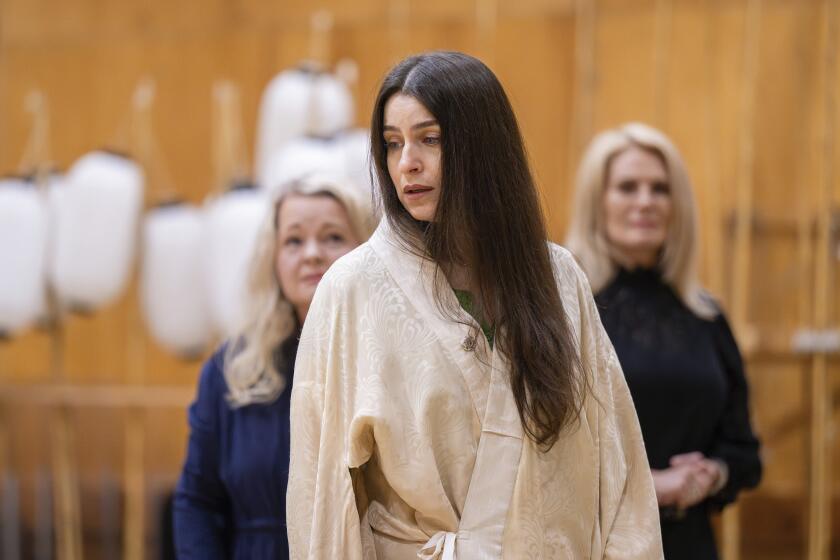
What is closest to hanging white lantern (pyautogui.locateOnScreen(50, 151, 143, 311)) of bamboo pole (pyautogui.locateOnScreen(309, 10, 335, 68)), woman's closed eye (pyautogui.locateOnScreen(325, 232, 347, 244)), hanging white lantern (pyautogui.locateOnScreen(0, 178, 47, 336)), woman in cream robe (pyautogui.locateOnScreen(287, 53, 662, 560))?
hanging white lantern (pyautogui.locateOnScreen(0, 178, 47, 336))

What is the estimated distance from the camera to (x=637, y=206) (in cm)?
207

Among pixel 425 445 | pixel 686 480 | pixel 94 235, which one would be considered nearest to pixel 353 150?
pixel 94 235

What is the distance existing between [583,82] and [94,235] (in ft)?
5.85

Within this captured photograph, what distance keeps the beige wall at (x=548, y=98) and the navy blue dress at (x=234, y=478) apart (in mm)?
1810

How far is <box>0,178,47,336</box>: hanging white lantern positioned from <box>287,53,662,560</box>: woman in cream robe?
206 centimetres

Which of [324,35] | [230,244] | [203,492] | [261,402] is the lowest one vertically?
[203,492]

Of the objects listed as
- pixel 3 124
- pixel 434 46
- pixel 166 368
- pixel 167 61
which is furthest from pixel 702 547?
pixel 3 124

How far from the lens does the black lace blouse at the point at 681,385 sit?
196cm

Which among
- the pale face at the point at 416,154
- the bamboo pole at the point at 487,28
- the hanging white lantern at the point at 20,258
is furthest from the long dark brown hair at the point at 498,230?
the bamboo pole at the point at 487,28

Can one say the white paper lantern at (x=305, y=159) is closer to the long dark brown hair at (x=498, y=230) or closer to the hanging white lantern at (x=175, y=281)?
the hanging white lantern at (x=175, y=281)

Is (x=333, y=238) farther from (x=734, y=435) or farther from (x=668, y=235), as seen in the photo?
(x=734, y=435)

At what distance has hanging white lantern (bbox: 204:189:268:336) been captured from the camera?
2984 millimetres

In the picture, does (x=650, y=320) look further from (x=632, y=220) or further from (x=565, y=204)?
(x=565, y=204)

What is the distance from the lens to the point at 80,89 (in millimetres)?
4574
